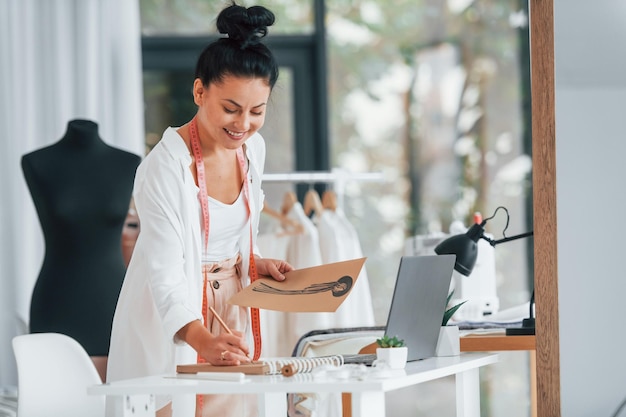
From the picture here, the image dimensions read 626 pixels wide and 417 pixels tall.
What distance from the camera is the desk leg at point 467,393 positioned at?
204cm

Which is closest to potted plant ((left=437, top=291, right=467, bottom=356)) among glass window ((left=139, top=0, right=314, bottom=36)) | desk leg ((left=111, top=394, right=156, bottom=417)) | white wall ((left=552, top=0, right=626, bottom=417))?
white wall ((left=552, top=0, right=626, bottom=417))

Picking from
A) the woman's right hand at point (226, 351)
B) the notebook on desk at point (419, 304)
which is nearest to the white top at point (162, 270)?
the woman's right hand at point (226, 351)

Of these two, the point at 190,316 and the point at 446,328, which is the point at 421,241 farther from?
the point at 190,316

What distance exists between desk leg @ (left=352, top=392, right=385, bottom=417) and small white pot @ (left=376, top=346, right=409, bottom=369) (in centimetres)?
17

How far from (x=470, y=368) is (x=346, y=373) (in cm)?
53

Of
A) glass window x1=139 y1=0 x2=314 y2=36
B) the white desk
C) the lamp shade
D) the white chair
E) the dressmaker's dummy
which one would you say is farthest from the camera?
glass window x1=139 y1=0 x2=314 y2=36

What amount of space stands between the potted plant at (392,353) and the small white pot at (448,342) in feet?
1.17

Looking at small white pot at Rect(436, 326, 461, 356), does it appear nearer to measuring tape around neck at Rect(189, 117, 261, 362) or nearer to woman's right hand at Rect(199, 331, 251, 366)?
measuring tape around neck at Rect(189, 117, 261, 362)

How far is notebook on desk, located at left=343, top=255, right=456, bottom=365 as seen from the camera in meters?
1.88

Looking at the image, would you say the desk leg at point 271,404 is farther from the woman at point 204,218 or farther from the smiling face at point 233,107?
the smiling face at point 233,107

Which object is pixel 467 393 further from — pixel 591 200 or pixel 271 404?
pixel 271 404

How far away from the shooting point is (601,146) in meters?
2.11

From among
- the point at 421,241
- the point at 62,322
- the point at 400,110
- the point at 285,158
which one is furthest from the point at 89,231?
the point at 400,110

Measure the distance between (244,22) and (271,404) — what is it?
0.84 meters
